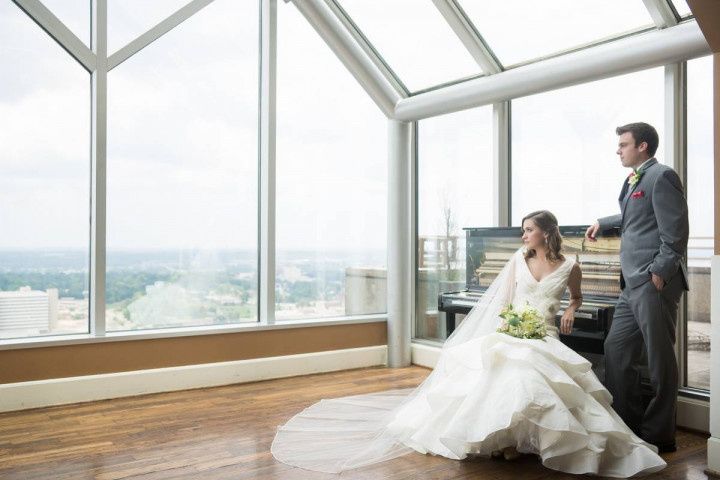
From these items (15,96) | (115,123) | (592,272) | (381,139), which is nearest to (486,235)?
(592,272)

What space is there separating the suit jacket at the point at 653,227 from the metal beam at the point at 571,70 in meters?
0.77

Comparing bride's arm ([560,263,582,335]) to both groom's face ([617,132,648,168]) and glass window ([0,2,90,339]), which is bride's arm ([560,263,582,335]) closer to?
groom's face ([617,132,648,168])

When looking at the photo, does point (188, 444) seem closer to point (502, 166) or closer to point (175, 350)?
point (175, 350)

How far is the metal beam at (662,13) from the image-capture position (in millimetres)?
4320

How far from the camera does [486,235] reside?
546cm

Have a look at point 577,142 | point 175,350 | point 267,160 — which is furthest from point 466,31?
point 175,350

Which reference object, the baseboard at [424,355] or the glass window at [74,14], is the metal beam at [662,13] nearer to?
the baseboard at [424,355]

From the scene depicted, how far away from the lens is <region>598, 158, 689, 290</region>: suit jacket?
153 inches

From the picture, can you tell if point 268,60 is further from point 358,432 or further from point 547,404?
point 547,404

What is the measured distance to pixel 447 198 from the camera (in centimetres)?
640

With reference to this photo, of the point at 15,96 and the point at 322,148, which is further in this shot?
the point at 322,148

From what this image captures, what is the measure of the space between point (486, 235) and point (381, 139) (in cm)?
191

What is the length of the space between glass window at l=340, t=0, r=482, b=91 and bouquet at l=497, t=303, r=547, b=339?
2584 mm

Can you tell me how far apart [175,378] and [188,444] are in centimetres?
153
